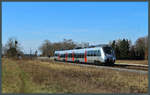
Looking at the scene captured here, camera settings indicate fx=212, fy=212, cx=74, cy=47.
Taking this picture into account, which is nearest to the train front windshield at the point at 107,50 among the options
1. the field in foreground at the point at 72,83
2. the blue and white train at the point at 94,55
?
the blue and white train at the point at 94,55

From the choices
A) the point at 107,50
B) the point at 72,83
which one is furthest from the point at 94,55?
the point at 72,83

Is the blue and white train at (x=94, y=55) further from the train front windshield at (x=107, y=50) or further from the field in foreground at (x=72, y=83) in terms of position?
the field in foreground at (x=72, y=83)

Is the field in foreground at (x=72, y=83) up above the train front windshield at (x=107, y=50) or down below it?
below

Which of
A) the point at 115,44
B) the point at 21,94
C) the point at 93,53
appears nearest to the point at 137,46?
the point at 115,44

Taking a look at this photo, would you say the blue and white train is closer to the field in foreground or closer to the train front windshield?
the train front windshield

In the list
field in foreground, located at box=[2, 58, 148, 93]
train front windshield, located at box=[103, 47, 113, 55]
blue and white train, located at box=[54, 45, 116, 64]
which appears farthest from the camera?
train front windshield, located at box=[103, 47, 113, 55]

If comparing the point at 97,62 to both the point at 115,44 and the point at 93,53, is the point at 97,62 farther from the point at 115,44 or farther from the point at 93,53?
the point at 115,44

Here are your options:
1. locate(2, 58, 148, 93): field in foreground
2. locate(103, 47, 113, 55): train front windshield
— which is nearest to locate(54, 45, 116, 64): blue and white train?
locate(103, 47, 113, 55): train front windshield

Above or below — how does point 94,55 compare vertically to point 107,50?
below

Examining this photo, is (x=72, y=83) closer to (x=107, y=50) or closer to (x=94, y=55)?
(x=107, y=50)

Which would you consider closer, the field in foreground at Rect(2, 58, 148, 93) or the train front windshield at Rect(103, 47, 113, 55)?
the field in foreground at Rect(2, 58, 148, 93)

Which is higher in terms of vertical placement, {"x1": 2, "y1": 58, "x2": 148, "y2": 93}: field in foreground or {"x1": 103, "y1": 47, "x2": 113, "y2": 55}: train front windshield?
{"x1": 103, "y1": 47, "x2": 113, "y2": 55}: train front windshield

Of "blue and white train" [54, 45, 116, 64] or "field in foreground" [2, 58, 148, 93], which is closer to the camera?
"field in foreground" [2, 58, 148, 93]

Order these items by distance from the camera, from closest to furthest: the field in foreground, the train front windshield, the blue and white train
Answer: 1. the field in foreground
2. the blue and white train
3. the train front windshield
